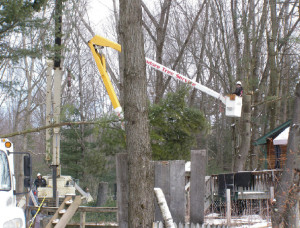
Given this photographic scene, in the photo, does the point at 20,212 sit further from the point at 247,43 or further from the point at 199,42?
the point at 199,42

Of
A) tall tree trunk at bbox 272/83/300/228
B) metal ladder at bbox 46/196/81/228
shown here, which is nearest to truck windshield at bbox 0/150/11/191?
metal ladder at bbox 46/196/81/228

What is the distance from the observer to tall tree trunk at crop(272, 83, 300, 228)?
377 inches

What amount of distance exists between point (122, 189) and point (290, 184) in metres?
4.83

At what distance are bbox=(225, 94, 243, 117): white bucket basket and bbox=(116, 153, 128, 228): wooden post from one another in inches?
360

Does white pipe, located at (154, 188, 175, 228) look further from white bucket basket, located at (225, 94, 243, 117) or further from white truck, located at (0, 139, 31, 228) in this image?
white bucket basket, located at (225, 94, 243, 117)

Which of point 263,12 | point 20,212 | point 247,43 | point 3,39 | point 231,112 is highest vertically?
point 263,12

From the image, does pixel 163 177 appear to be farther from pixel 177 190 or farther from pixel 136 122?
pixel 136 122

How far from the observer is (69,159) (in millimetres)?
29156

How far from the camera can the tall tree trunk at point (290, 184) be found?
377 inches

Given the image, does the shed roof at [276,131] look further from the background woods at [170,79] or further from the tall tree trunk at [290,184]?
the tall tree trunk at [290,184]

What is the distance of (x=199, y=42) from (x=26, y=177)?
96.1 feet

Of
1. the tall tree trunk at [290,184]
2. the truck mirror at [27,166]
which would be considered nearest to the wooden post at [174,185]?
the truck mirror at [27,166]

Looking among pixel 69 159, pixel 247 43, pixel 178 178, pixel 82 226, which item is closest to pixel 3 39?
pixel 82 226

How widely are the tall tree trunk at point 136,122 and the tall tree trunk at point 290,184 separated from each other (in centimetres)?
408
